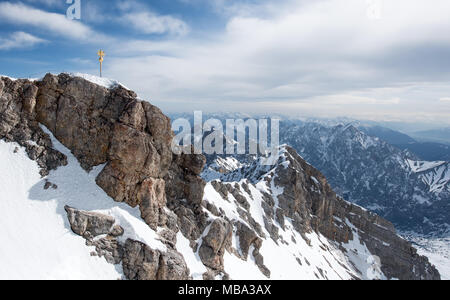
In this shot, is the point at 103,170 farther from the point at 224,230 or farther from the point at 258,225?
the point at 258,225

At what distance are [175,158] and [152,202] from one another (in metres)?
10.8

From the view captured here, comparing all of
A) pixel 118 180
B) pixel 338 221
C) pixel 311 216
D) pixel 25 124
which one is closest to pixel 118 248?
pixel 118 180

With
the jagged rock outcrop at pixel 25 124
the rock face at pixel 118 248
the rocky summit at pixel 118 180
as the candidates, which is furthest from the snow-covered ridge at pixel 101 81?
the rock face at pixel 118 248

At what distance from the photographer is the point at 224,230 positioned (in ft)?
163

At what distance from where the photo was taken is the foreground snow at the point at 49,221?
27.6 meters

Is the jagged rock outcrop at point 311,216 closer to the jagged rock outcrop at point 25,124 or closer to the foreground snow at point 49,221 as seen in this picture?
the foreground snow at point 49,221

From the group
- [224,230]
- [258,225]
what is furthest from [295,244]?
[224,230]

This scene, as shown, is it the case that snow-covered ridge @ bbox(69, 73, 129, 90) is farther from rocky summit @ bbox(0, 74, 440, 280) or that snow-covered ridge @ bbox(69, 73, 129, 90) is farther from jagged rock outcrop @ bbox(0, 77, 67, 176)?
jagged rock outcrop @ bbox(0, 77, 67, 176)

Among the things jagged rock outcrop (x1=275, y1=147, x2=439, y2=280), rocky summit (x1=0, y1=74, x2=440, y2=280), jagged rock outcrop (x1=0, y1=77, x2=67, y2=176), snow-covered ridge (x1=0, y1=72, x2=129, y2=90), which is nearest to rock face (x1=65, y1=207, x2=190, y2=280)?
rocky summit (x1=0, y1=74, x2=440, y2=280)

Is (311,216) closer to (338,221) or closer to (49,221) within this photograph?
(338,221)

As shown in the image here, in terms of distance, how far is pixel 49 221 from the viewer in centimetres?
3167

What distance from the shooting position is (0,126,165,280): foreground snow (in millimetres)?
27562

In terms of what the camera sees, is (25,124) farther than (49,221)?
Yes
